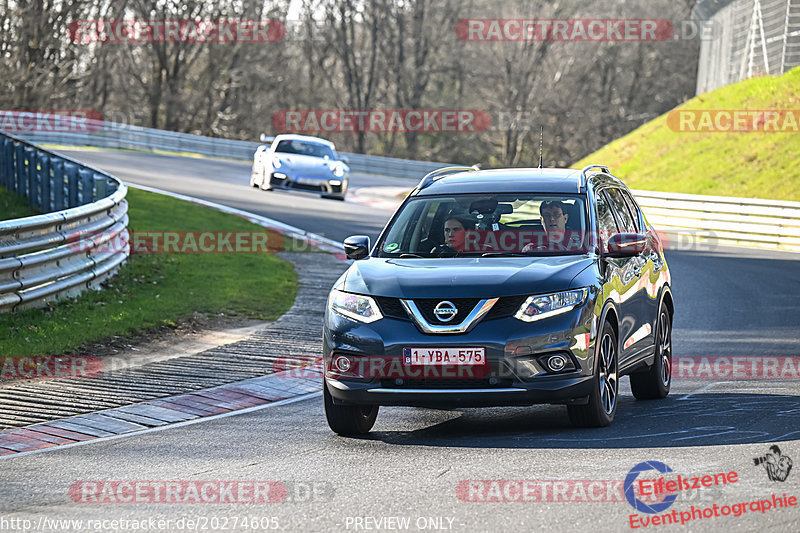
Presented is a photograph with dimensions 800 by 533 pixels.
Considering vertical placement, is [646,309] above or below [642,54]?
below

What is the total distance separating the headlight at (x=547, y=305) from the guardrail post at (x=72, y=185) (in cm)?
1242

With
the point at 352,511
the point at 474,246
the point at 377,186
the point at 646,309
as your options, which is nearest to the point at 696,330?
the point at 646,309

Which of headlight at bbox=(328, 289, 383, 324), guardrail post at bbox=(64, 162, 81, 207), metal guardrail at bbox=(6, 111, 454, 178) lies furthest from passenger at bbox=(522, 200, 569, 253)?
metal guardrail at bbox=(6, 111, 454, 178)

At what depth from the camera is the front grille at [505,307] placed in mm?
7555

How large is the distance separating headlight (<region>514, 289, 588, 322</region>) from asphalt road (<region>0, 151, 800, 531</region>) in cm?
82

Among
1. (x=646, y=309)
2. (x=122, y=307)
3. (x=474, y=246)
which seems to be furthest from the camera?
(x=122, y=307)

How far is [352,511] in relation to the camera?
605 centimetres

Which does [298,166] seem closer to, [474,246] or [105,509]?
[474,246]

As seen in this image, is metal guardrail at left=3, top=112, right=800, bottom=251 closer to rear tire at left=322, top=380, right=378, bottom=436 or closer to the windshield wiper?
the windshield wiper

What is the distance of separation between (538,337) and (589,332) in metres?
0.42

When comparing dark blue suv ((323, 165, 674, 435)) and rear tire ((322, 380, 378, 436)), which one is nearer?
dark blue suv ((323, 165, 674, 435))

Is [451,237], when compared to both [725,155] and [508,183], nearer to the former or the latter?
[508,183]

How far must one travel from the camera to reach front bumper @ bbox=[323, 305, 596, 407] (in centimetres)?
750

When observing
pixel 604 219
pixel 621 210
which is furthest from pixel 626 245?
pixel 621 210
